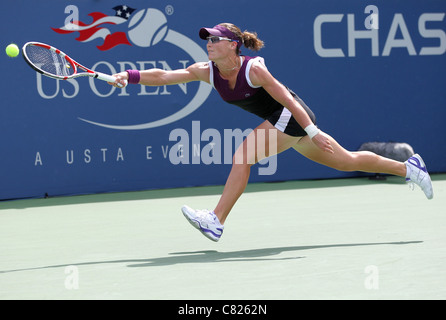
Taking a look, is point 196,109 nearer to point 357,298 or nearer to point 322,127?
point 322,127

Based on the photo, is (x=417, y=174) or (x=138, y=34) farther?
(x=138, y=34)

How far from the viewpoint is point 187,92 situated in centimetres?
835

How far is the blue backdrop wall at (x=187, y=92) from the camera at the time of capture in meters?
7.92

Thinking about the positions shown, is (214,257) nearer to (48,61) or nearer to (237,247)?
(237,247)

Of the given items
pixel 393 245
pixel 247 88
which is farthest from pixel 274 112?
pixel 393 245

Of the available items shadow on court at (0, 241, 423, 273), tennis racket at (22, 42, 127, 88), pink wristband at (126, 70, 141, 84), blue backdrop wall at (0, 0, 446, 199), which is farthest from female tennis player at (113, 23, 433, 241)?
blue backdrop wall at (0, 0, 446, 199)

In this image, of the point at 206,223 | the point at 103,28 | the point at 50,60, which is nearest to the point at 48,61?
the point at 50,60

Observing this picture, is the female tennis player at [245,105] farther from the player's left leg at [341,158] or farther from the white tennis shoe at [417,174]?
the white tennis shoe at [417,174]

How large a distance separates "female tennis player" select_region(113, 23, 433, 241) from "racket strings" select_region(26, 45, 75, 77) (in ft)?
1.33

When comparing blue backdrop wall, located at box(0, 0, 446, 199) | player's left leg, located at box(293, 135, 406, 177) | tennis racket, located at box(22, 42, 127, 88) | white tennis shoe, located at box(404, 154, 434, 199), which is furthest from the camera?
blue backdrop wall, located at box(0, 0, 446, 199)

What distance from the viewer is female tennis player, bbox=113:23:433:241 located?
4820 mm

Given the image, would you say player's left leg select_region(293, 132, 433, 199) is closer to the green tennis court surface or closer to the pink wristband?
the green tennis court surface

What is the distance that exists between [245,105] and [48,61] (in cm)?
133
